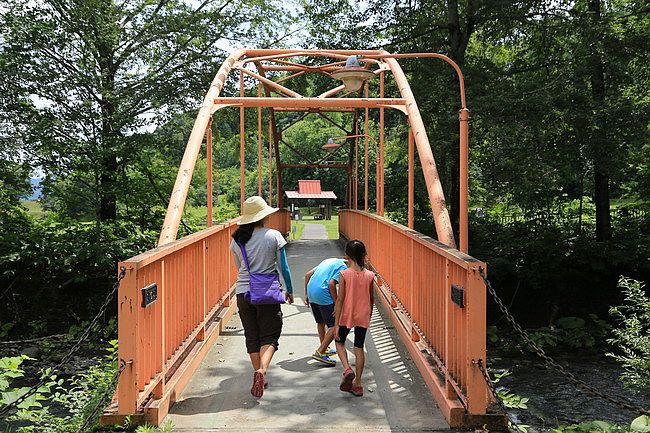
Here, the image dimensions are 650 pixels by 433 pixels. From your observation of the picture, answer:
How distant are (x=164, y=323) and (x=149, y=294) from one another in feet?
2.17

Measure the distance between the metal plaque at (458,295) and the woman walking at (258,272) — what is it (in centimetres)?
144

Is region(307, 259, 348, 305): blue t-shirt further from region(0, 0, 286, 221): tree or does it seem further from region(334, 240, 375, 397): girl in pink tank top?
region(0, 0, 286, 221): tree

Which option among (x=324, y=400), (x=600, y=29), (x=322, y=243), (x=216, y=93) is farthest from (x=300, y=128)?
(x=324, y=400)

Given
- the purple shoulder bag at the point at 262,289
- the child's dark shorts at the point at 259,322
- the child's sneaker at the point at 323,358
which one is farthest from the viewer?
the child's sneaker at the point at 323,358

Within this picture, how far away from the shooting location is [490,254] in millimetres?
17969

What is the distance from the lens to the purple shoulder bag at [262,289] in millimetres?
5555

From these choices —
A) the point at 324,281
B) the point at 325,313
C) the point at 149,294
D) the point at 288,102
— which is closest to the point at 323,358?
the point at 325,313


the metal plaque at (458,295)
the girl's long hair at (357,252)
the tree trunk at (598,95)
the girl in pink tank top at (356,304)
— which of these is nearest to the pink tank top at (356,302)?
the girl in pink tank top at (356,304)

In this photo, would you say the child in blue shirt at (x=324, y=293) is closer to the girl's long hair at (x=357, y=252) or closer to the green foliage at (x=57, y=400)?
the girl's long hair at (x=357, y=252)

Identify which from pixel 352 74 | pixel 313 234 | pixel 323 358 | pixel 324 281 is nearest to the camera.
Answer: pixel 324 281

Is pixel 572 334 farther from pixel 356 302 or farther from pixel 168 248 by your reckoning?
pixel 168 248

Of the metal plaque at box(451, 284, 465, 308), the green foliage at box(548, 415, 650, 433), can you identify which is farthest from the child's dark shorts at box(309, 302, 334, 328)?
the green foliage at box(548, 415, 650, 433)

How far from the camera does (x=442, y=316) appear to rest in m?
5.43

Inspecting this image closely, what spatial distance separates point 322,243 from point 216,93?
1492 centimetres
